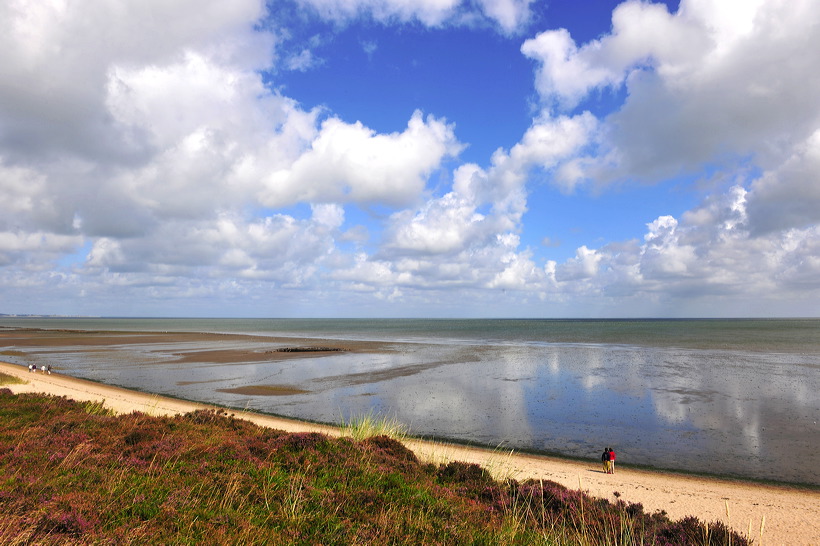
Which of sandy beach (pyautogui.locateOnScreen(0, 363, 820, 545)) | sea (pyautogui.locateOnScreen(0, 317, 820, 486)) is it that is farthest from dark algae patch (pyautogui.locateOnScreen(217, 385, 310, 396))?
sandy beach (pyautogui.locateOnScreen(0, 363, 820, 545))

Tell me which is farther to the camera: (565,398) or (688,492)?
(565,398)

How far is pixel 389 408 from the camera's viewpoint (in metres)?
28.7

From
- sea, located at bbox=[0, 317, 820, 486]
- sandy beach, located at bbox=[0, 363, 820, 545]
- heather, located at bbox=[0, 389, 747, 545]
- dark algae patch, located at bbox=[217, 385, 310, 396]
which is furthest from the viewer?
dark algae patch, located at bbox=[217, 385, 310, 396]

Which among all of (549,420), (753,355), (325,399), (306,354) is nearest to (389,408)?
(325,399)

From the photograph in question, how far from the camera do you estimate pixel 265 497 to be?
321 inches

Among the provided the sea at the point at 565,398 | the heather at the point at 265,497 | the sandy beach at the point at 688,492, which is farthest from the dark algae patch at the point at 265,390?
the heather at the point at 265,497

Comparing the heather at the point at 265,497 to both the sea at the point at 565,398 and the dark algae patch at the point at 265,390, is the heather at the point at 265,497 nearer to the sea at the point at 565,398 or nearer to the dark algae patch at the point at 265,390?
the sea at the point at 565,398

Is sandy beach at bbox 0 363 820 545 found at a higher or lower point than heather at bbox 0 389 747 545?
lower

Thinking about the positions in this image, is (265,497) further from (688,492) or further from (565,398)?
(565,398)

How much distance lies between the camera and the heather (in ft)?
22.3

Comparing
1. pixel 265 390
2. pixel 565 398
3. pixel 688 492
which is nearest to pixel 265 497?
pixel 688 492

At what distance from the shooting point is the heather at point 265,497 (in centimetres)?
679

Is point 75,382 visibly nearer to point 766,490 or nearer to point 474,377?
point 474,377

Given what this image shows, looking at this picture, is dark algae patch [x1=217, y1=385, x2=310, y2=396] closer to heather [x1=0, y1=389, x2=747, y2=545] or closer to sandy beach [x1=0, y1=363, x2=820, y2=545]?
sandy beach [x1=0, y1=363, x2=820, y2=545]
